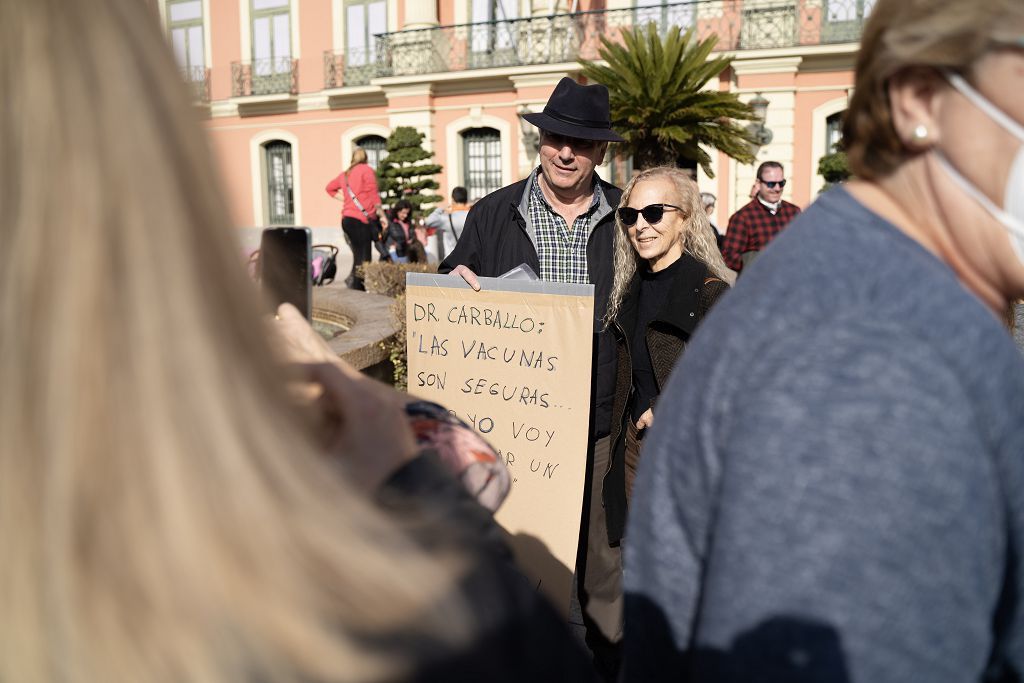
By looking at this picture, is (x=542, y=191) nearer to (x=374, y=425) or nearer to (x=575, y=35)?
(x=374, y=425)

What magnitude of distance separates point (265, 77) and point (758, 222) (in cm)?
2121

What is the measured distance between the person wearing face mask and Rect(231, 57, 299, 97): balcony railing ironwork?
2533 cm

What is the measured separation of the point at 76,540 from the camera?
0.62 m

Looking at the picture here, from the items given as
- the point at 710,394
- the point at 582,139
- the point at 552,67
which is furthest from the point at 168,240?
the point at 552,67

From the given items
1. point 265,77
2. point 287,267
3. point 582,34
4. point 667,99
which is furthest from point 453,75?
point 287,267

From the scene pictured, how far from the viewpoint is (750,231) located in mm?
7090

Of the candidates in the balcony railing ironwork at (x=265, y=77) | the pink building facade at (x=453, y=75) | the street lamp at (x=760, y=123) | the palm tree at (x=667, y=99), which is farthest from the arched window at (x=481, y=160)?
the palm tree at (x=667, y=99)

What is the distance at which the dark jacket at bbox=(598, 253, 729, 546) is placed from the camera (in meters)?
2.99

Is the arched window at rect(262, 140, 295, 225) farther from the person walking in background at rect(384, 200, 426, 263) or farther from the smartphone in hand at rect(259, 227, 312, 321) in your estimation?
the smartphone in hand at rect(259, 227, 312, 321)

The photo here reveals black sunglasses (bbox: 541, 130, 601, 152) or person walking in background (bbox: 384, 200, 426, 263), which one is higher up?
black sunglasses (bbox: 541, 130, 601, 152)

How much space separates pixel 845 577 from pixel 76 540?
66 cm

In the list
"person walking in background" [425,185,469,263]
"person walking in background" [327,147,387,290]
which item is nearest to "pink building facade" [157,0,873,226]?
"person walking in background" [327,147,387,290]

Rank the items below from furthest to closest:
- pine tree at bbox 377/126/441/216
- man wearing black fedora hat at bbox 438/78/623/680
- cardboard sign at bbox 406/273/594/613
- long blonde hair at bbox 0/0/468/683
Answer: pine tree at bbox 377/126/441/216 < man wearing black fedora hat at bbox 438/78/623/680 < cardboard sign at bbox 406/273/594/613 < long blonde hair at bbox 0/0/468/683

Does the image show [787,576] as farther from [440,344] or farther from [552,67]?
[552,67]
